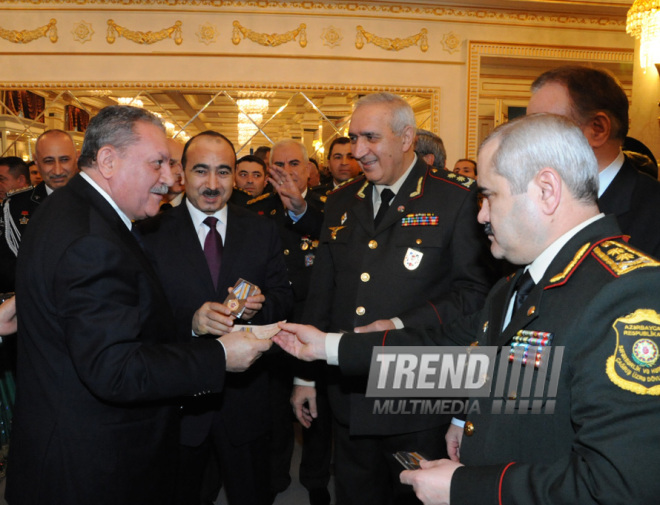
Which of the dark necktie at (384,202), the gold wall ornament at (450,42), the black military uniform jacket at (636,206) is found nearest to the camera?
the black military uniform jacket at (636,206)

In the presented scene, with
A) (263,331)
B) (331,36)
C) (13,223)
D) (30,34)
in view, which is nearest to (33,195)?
(13,223)

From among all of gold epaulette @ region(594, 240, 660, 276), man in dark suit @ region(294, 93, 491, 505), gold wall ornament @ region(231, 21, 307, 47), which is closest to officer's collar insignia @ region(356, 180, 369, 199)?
man in dark suit @ region(294, 93, 491, 505)

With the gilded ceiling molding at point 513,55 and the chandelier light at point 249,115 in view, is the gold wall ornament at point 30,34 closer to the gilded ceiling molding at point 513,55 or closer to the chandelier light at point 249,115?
the chandelier light at point 249,115

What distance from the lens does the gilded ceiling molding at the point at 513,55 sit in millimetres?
8438

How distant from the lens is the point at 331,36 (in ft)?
26.7

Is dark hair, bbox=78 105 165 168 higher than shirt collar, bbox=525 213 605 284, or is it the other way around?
dark hair, bbox=78 105 165 168

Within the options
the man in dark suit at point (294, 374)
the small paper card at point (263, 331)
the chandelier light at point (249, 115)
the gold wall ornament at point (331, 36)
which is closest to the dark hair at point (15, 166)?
the man in dark suit at point (294, 374)

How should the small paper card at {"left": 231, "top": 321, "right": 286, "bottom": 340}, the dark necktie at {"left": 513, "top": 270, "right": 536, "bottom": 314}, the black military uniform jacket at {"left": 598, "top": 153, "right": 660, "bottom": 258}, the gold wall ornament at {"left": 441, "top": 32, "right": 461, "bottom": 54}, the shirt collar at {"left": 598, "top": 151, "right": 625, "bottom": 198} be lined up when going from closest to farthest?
the dark necktie at {"left": 513, "top": 270, "right": 536, "bottom": 314} → the black military uniform jacket at {"left": 598, "top": 153, "right": 660, "bottom": 258} → the shirt collar at {"left": 598, "top": 151, "right": 625, "bottom": 198} → the small paper card at {"left": 231, "top": 321, "right": 286, "bottom": 340} → the gold wall ornament at {"left": 441, "top": 32, "right": 461, "bottom": 54}

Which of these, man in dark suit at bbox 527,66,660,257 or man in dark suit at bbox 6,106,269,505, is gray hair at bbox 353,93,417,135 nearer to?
man in dark suit at bbox 527,66,660,257

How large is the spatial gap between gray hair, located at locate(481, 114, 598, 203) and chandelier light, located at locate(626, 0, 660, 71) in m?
5.12

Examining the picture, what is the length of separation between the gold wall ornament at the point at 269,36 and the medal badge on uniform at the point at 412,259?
6582mm

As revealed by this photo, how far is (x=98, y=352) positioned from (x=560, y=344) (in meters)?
1.23

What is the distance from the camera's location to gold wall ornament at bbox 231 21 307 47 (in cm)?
795

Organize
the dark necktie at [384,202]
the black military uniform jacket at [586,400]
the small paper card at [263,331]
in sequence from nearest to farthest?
the black military uniform jacket at [586,400]
the small paper card at [263,331]
the dark necktie at [384,202]
